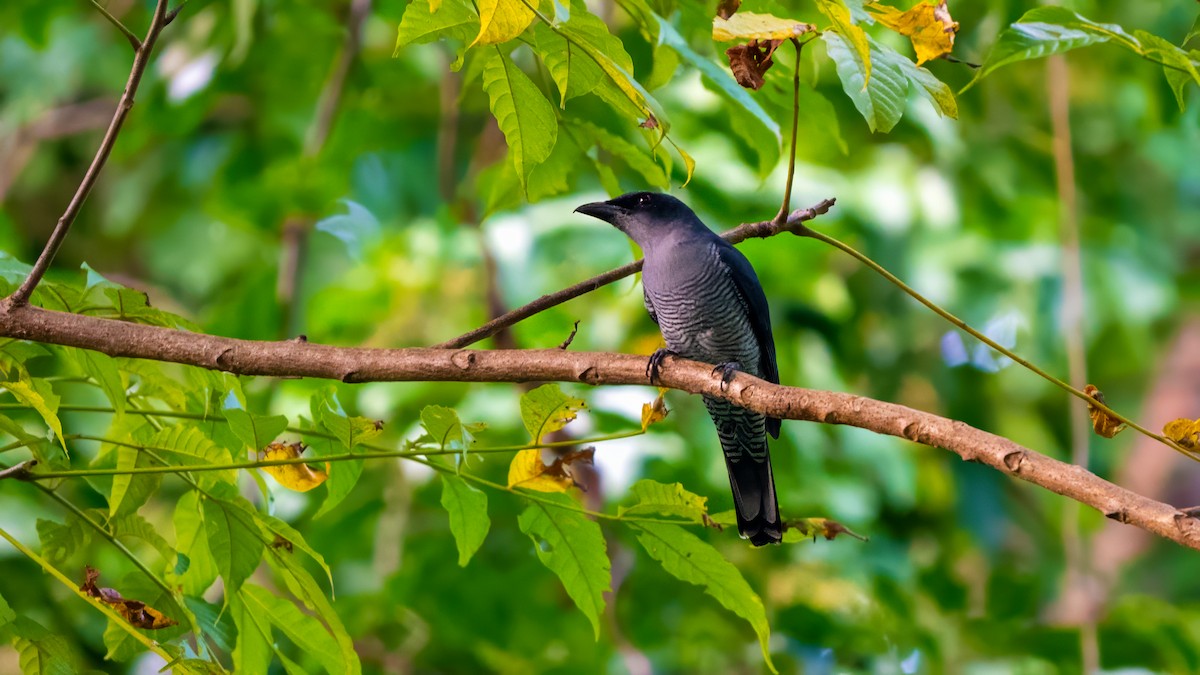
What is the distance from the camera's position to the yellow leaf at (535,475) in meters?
2.22

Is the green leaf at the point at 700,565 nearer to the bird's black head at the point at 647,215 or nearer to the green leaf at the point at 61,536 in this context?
the green leaf at the point at 61,536

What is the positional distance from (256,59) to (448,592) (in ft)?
8.92

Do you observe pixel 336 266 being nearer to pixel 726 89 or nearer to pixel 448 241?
pixel 448 241

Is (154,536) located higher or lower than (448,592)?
higher

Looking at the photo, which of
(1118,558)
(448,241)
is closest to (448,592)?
(448,241)

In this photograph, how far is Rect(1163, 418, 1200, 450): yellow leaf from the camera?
1.85m

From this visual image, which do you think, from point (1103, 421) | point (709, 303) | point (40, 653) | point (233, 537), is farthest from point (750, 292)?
point (40, 653)

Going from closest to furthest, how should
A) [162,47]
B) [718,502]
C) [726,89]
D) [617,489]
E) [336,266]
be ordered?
[726,89] < [718,502] < [617,489] < [162,47] < [336,266]

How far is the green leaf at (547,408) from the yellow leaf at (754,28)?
71 cm

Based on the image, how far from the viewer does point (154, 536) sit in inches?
92.4

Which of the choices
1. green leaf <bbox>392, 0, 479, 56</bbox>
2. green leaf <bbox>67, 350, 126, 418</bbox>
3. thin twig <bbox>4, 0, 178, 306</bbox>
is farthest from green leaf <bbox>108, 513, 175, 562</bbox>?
green leaf <bbox>392, 0, 479, 56</bbox>

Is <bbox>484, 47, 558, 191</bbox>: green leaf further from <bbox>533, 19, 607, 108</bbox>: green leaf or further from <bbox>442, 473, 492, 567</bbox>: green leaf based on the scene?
<bbox>442, 473, 492, 567</bbox>: green leaf

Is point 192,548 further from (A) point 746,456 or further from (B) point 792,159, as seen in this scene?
(A) point 746,456

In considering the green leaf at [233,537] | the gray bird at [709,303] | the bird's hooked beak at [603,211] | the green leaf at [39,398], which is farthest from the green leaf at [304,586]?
the bird's hooked beak at [603,211]
